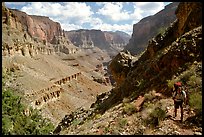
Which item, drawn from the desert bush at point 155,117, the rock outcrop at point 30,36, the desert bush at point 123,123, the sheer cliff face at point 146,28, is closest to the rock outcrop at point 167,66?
the desert bush at point 155,117

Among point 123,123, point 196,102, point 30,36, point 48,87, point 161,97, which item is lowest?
point 48,87

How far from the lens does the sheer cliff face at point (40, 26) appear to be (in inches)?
4563

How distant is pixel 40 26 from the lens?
→ 13238 centimetres

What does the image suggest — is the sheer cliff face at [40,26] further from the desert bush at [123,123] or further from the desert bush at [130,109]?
the desert bush at [123,123]

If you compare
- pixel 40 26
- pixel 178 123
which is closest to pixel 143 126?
pixel 178 123

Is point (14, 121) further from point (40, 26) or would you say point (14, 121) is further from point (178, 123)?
point (40, 26)

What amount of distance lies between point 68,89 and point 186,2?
3635cm

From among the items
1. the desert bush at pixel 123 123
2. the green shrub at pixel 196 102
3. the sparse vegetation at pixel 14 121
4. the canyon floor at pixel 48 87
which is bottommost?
the canyon floor at pixel 48 87

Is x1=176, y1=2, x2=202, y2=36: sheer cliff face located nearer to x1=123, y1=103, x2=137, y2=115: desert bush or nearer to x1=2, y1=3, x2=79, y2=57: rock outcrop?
x1=123, y1=103, x2=137, y2=115: desert bush

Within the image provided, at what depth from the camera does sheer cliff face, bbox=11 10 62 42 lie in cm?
11591

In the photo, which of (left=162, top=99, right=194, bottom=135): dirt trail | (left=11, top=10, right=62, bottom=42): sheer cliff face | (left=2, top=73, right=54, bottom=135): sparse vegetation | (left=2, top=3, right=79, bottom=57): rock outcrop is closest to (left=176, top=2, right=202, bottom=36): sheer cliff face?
(left=162, top=99, right=194, bottom=135): dirt trail

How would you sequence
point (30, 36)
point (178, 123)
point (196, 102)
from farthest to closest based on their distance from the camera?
1. point (30, 36)
2. point (196, 102)
3. point (178, 123)

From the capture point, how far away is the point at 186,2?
17.0m

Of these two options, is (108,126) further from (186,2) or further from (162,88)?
(186,2)
